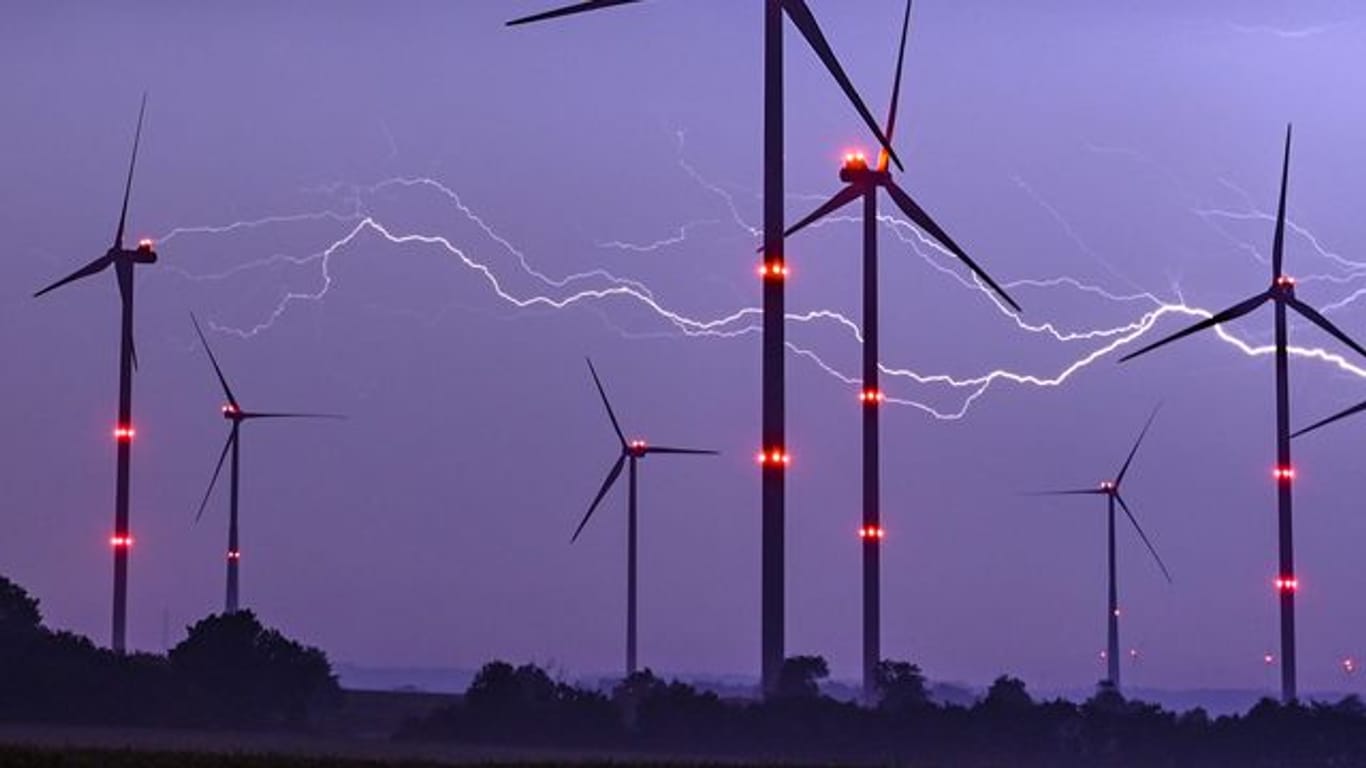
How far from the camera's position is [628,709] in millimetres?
140125

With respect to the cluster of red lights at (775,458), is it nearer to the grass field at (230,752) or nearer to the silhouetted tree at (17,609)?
the grass field at (230,752)

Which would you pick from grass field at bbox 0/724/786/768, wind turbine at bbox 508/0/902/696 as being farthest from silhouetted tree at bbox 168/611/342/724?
wind turbine at bbox 508/0/902/696

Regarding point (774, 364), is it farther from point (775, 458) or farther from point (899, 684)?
point (899, 684)

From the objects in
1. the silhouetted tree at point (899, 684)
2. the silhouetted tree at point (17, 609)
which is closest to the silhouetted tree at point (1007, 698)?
the silhouetted tree at point (899, 684)

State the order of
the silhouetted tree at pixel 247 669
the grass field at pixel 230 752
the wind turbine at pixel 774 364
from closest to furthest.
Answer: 1. the grass field at pixel 230 752
2. the wind turbine at pixel 774 364
3. the silhouetted tree at pixel 247 669

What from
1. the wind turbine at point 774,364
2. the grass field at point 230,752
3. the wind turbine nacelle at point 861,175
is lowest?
the grass field at point 230,752

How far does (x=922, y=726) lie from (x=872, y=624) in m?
12.3

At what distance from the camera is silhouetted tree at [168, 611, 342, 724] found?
12019cm

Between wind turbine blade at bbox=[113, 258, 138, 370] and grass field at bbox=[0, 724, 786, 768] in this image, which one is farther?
wind turbine blade at bbox=[113, 258, 138, 370]

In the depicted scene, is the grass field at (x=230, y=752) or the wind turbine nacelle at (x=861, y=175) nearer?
the grass field at (x=230, y=752)

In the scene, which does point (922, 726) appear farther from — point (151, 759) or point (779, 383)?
point (151, 759)

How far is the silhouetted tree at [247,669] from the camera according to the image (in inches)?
4732

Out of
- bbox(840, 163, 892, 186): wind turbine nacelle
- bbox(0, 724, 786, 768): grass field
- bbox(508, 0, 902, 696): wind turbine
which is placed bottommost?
bbox(0, 724, 786, 768): grass field

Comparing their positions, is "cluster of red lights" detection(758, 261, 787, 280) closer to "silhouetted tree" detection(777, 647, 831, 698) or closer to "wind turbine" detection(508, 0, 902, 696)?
"wind turbine" detection(508, 0, 902, 696)
